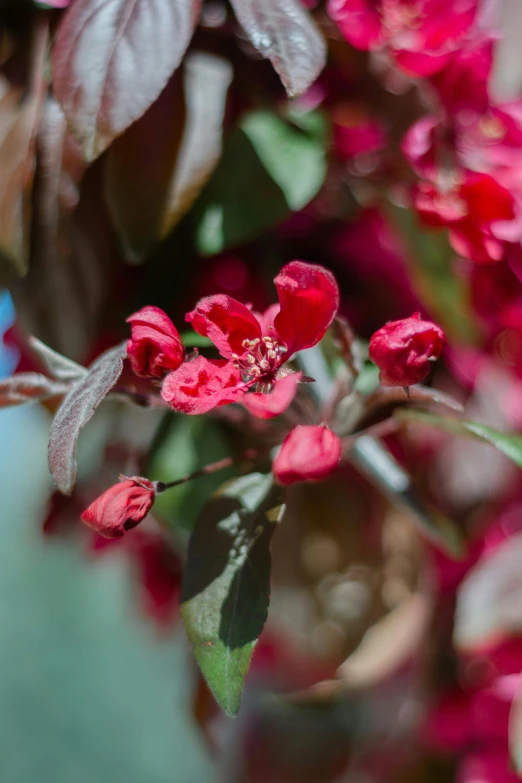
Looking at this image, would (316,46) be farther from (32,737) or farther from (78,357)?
(32,737)

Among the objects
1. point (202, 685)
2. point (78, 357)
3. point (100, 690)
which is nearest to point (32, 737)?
point (100, 690)

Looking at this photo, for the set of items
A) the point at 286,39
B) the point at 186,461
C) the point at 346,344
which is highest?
the point at 286,39

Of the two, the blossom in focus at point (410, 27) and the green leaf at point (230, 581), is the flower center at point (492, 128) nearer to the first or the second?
the blossom in focus at point (410, 27)

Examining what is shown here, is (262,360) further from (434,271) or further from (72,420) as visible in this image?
(434,271)

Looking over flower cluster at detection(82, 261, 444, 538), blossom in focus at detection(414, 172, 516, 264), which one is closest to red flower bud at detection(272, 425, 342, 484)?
flower cluster at detection(82, 261, 444, 538)

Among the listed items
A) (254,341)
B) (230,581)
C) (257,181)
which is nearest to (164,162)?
(257,181)

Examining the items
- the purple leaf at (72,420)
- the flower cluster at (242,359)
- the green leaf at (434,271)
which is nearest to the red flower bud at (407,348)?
the flower cluster at (242,359)
